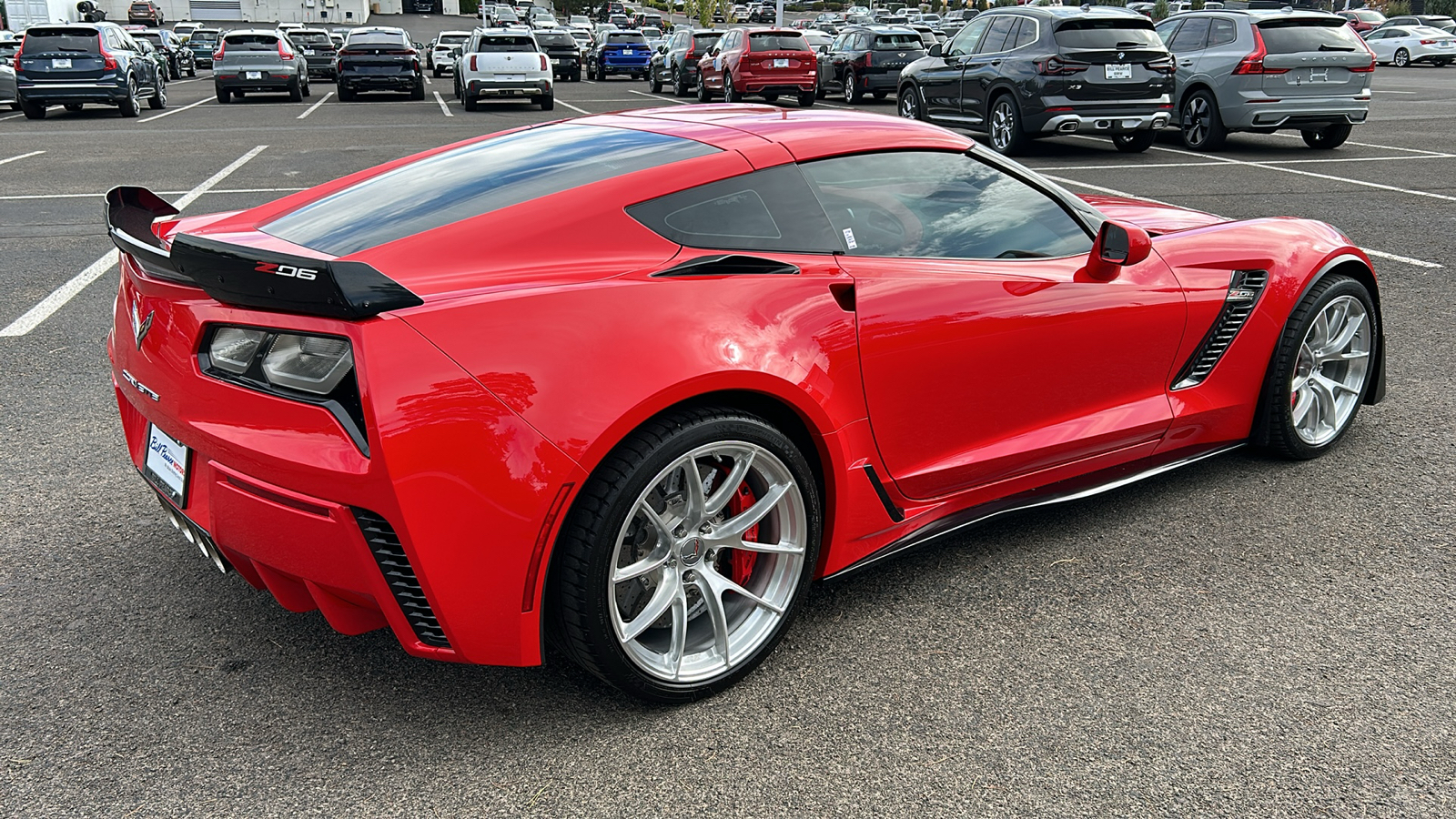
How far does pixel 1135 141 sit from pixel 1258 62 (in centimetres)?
157

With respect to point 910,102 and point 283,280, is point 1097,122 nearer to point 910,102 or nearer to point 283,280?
point 910,102

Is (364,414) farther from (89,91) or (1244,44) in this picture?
(89,91)

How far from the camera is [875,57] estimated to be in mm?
22375

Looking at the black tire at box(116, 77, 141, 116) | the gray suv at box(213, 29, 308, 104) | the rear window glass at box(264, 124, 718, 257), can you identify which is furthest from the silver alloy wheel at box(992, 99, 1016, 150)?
the gray suv at box(213, 29, 308, 104)

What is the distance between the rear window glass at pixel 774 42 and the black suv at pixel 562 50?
40.7ft

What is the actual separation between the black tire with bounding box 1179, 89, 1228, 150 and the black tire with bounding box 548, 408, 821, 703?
13104mm

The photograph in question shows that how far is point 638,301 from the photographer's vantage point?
2.56m

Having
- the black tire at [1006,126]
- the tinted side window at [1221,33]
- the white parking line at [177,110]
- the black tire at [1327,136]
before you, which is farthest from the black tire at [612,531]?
the white parking line at [177,110]

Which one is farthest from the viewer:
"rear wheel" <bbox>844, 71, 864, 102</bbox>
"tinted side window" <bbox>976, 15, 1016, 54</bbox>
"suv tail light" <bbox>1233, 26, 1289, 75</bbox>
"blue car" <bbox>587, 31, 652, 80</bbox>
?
"blue car" <bbox>587, 31, 652, 80</bbox>

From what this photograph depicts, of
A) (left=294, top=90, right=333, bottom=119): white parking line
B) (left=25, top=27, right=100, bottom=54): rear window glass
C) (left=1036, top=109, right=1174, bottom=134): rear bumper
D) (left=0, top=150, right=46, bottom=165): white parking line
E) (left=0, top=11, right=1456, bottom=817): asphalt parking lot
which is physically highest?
(left=25, top=27, right=100, bottom=54): rear window glass

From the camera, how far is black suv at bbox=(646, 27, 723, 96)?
2645 centimetres

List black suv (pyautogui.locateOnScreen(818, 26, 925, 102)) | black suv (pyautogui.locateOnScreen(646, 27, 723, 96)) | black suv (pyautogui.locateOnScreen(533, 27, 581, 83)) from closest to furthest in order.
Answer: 1. black suv (pyautogui.locateOnScreen(818, 26, 925, 102))
2. black suv (pyautogui.locateOnScreen(646, 27, 723, 96))
3. black suv (pyautogui.locateOnScreen(533, 27, 581, 83))

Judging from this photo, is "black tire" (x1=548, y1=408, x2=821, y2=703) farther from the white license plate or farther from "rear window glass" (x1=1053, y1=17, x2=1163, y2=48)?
"rear window glass" (x1=1053, y1=17, x2=1163, y2=48)

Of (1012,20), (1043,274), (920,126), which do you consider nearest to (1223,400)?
(1043,274)
